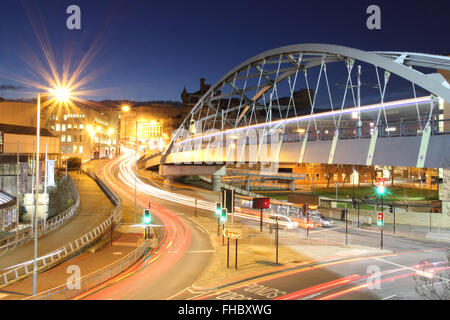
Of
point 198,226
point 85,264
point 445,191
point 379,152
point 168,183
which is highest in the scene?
point 379,152

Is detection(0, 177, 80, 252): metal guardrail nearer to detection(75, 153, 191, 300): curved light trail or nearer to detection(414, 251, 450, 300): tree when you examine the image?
detection(75, 153, 191, 300): curved light trail

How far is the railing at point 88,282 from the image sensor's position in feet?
49.7

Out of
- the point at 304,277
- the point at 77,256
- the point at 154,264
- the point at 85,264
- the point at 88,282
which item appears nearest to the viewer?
the point at 88,282

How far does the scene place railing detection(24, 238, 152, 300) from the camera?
15148mm

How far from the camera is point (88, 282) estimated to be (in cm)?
1722

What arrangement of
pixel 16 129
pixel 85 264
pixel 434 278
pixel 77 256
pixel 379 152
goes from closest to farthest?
pixel 434 278
pixel 379 152
pixel 85 264
pixel 77 256
pixel 16 129

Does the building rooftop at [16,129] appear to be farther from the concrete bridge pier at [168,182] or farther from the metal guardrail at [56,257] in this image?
the metal guardrail at [56,257]

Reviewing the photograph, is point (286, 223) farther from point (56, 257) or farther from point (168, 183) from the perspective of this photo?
point (168, 183)

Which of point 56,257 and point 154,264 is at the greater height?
point 56,257

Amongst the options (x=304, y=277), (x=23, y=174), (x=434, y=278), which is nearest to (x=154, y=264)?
(x=304, y=277)

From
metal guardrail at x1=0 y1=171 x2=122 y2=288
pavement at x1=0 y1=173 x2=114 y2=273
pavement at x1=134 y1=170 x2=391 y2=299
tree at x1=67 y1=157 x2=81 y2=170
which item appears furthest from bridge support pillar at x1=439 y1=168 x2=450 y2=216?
A: tree at x1=67 y1=157 x2=81 y2=170

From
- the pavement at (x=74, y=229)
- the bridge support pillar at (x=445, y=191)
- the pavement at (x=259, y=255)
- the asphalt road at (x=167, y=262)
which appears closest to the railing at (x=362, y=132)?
the bridge support pillar at (x=445, y=191)

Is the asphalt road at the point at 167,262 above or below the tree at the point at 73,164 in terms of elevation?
below
